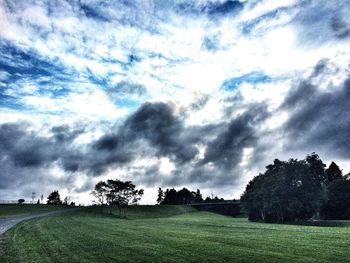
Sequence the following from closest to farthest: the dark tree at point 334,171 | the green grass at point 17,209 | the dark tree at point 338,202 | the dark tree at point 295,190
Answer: the dark tree at point 295,190 → the dark tree at point 338,202 → the green grass at point 17,209 → the dark tree at point 334,171

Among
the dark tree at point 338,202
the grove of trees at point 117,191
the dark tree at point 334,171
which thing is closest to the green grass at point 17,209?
the grove of trees at point 117,191

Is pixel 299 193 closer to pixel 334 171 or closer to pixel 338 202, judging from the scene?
pixel 338 202

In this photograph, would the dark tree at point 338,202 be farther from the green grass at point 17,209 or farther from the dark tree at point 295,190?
the green grass at point 17,209

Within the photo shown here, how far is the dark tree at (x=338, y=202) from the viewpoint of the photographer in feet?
370

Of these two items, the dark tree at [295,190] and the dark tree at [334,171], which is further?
the dark tree at [334,171]

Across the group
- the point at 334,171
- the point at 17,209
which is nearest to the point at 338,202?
the point at 334,171

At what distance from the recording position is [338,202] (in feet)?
373

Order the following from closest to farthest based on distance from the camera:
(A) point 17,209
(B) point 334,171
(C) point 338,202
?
(C) point 338,202 < (A) point 17,209 < (B) point 334,171

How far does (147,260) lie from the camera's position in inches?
868

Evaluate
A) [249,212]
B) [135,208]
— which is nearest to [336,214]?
[249,212]

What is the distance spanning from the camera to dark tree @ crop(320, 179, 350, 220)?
112750mm

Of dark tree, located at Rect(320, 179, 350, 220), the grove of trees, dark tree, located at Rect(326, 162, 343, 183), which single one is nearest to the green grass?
the grove of trees

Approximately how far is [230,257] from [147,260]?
526cm

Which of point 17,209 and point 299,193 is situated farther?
point 17,209
